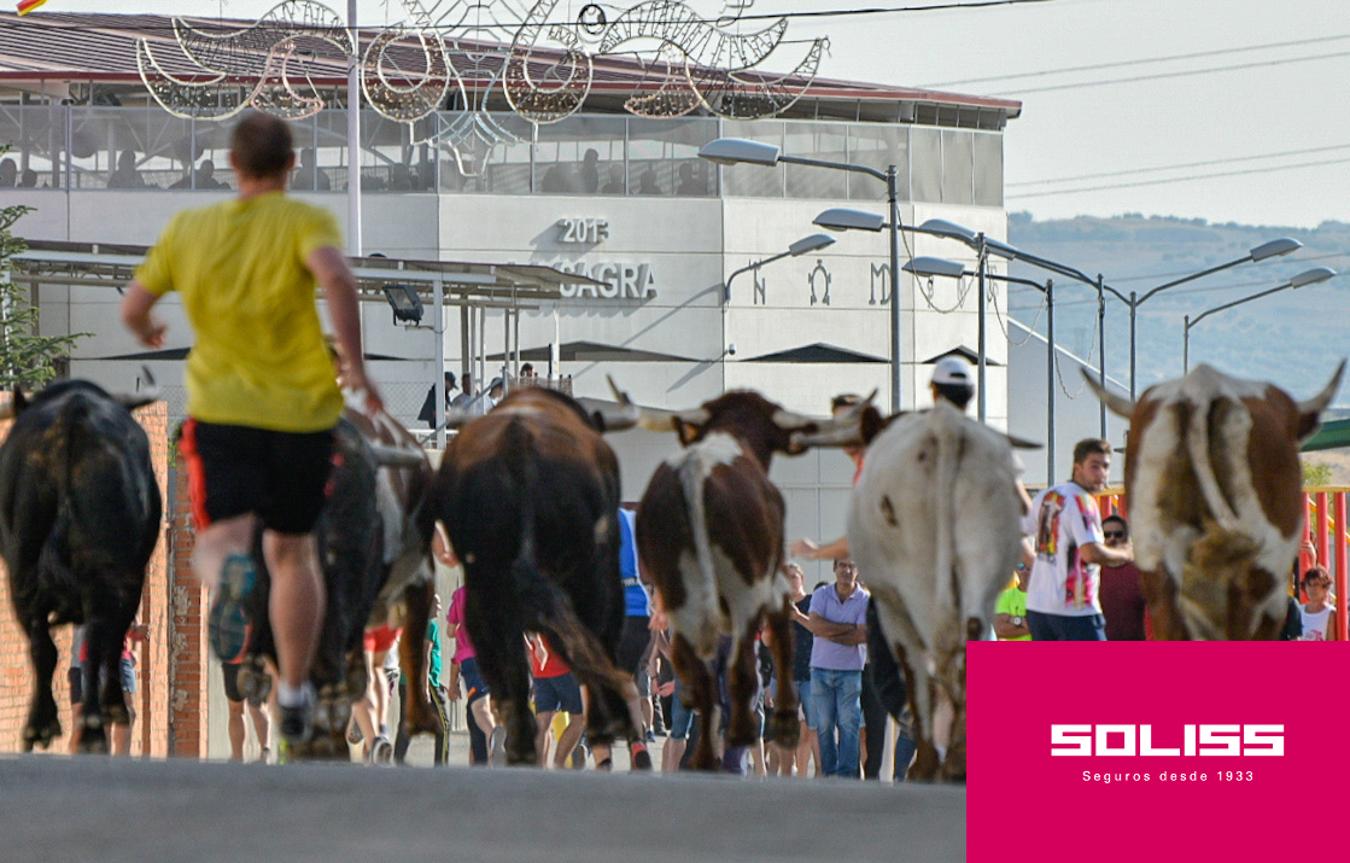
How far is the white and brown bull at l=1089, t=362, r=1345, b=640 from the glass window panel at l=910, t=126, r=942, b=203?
5457cm

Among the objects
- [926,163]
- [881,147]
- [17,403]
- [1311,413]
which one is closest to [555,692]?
[17,403]

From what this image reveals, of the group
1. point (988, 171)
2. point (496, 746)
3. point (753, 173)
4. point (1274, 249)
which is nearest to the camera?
point (496, 746)

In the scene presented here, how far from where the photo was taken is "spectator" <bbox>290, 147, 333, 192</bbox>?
185ft

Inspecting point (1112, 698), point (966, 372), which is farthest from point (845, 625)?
point (1112, 698)

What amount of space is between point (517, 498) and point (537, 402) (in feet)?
2.27

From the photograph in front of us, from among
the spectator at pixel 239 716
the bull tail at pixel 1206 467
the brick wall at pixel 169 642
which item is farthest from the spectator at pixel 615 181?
the bull tail at pixel 1206 467

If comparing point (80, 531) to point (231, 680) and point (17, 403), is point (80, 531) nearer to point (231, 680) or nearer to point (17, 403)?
point (17, 403)

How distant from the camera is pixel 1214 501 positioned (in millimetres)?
9188

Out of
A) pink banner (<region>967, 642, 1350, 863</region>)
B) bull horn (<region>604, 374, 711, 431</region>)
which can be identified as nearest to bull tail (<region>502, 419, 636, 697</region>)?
bull horn (<region>604, 374, 711, 431</region>)

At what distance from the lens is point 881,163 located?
63.5 m

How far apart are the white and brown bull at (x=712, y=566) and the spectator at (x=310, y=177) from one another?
47311 millimetres

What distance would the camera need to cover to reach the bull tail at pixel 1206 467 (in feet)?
30.1

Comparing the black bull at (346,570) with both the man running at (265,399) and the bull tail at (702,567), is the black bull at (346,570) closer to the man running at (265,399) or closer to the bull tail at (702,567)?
the man running at (265,399)

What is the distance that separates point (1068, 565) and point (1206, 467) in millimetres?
3048
